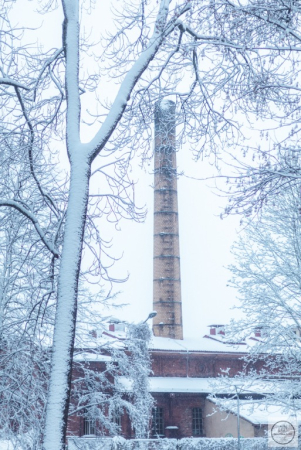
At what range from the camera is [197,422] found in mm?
27688

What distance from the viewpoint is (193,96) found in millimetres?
7113

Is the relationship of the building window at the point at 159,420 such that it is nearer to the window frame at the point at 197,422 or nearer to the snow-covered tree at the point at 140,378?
the window frame at the point at 197,422

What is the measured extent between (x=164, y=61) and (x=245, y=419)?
1852cm

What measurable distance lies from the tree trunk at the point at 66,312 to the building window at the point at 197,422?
24672 millimetres

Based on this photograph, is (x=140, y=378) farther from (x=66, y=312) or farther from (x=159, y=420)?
(x=66, y=312)

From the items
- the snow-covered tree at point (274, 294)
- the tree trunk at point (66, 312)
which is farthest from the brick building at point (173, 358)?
the tree trunk at point (66, 312)

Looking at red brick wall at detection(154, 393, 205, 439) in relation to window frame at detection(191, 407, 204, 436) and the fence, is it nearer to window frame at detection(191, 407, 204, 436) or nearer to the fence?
window frame at detection(191, 407, 204, 436)

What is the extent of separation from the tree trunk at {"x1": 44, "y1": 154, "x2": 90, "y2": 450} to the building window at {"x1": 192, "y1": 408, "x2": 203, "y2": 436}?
24672 mm

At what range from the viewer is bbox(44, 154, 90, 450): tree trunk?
14.9 feet

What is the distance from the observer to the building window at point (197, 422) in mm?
27625

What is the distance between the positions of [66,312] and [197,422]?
81.9ft

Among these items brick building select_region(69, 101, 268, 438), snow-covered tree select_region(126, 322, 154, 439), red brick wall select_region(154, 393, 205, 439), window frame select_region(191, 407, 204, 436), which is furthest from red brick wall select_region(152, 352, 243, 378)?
snow-covered tree select_region(126, 322, 154, 439)

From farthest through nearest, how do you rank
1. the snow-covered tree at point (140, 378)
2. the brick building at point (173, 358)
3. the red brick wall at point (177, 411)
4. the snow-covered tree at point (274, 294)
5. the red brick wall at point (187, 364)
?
the red brick wall at point (187, 364)
the red brick wall at point (177, 411)
the brick building at point (173, 358)
the snow-covered tree at point (140, 378)
the snow-covered tree at point (274, 294)

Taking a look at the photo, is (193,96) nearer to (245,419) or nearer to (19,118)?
(19,118)
